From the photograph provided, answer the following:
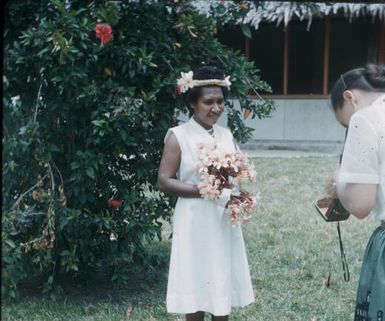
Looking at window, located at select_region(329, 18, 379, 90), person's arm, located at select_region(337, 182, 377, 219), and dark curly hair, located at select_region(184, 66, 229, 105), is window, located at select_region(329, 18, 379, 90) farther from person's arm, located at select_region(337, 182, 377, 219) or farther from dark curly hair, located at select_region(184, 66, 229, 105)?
person's arm, located at select_region(337, 182, 377, 219)

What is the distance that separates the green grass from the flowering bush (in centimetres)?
23

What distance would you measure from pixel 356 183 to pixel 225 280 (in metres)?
1.07

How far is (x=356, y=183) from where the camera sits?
257 centimetres

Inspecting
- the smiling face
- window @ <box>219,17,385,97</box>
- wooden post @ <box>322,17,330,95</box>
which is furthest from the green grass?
window @ <box>219,17,385,97</box>

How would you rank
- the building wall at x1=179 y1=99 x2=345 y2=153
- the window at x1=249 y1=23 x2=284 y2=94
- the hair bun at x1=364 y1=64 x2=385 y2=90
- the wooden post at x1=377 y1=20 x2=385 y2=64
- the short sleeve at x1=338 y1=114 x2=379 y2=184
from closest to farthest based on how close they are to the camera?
the short sleeve at x1=338 y1=114 x2=379 y2=184 < the hair bun at x1=364 y1=64 x2=385 y2=90 < the wooden post at x1=377 y1=20 x2=385 y2=64 < the building wall at x1=179 y1=99 x2=345 y2=153 < the window at x1=249 y1=23 x2=284 y2=94

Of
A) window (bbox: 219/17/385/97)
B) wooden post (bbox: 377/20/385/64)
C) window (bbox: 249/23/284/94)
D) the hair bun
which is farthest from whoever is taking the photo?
window (bbox: 249/23/284/94)

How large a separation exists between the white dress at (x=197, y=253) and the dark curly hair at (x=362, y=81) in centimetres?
76

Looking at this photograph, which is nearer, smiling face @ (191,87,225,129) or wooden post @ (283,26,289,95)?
smiling face @ (191,87,225,129)

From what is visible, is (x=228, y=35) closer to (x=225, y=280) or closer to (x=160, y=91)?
(x=160, y=91)

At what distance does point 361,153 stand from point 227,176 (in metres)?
0.85

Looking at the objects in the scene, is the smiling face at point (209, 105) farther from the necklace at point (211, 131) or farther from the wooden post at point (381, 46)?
the wooden post at point (381, 46)

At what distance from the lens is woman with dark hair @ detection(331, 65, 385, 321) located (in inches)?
100

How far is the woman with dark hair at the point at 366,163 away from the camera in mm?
2549

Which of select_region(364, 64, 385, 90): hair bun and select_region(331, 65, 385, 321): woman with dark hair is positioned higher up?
select_region(364, 64, 385, 90): hair bun
